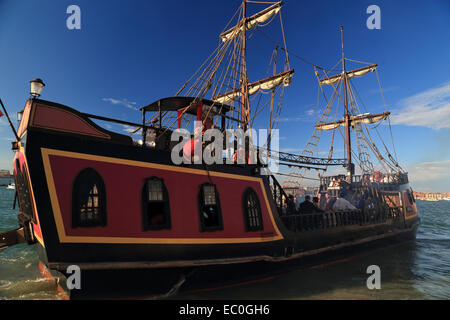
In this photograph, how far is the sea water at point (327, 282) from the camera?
22.1 feet

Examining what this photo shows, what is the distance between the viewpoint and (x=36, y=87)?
4.93m

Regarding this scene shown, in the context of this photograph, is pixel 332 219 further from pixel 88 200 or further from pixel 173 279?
pixel 88 200

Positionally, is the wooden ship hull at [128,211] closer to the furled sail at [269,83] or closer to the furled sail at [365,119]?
the furled sail at [269,83]

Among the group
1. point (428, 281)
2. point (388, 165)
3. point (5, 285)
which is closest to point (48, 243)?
point (5, 285)

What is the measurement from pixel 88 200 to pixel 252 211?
15.1 ft

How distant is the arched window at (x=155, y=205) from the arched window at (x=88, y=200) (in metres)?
0.89

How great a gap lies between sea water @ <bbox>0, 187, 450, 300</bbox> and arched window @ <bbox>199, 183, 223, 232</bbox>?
66.3 inches

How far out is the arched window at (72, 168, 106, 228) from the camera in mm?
4797

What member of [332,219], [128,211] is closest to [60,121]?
[128,211]

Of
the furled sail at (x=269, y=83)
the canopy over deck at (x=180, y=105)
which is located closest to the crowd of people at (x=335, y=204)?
the canopy over deck at (x=180, y=105)

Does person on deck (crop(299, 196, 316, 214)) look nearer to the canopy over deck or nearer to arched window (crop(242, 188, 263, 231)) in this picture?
arched window (crop(242, 188, 263, 231))

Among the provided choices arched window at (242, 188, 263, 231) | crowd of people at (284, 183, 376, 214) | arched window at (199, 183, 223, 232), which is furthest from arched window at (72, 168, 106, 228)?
crowd of people at (284, 183, 376, 214)

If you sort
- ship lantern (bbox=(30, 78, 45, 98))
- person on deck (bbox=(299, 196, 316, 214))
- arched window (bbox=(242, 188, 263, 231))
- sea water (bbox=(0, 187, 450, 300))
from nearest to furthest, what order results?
ship lantern (bbox=(30, 78, 45, 98)), sea water (bbox=(0, 187, 450, 300)), arched window (bbox=(242, 188, 263, 231)), person on deck (bbox=(299, 196, 316, 214))
